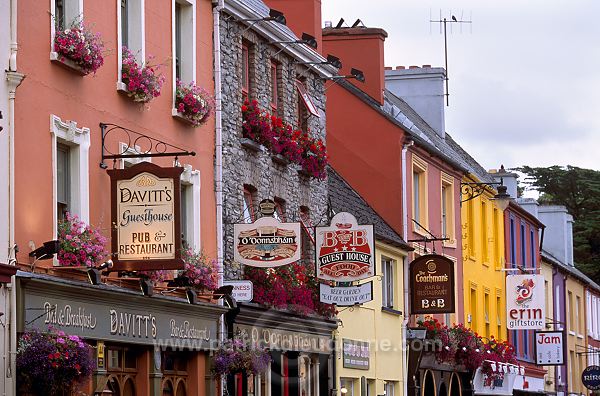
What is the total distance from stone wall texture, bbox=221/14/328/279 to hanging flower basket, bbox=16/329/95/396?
8.41 meters

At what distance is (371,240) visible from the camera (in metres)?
29.4

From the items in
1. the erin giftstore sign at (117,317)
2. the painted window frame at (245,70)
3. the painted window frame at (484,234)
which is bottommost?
the erin giftstore sign at (117,317)

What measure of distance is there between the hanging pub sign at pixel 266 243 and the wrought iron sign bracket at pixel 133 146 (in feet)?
8.27

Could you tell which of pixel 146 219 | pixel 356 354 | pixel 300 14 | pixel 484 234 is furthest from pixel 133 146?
pixel 484 234

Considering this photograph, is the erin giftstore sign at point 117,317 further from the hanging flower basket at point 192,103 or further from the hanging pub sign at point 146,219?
the hanging flower basket at point 192,103

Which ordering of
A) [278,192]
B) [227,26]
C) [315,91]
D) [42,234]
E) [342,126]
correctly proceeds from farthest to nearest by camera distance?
1. [342,126]
2. [315,91]
3. [278,192]
4. [227,26]
5. [42,234]

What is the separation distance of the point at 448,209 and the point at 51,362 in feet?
85.7

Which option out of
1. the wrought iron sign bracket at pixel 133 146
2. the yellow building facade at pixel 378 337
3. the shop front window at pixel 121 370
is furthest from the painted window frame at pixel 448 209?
the shop front window at pixel 121 370

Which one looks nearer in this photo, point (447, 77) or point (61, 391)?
point (61, 391)

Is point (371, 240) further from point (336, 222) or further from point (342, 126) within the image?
point (342, 126)

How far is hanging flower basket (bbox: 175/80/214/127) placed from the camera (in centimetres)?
2511

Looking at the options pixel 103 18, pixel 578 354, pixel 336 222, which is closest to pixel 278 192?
pixel 336 222

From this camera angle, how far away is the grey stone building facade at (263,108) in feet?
91.1

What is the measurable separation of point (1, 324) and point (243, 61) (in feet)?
38.7
